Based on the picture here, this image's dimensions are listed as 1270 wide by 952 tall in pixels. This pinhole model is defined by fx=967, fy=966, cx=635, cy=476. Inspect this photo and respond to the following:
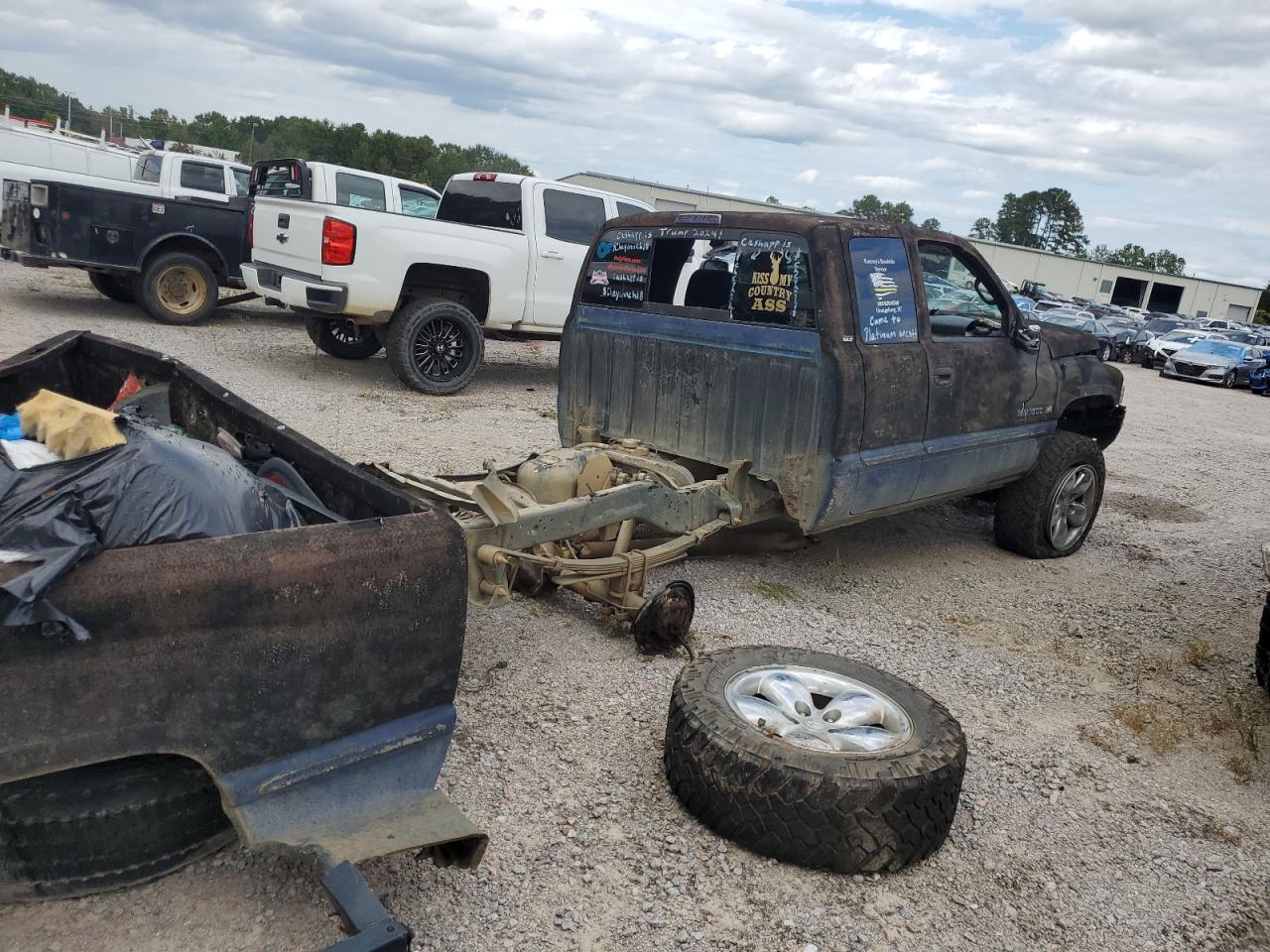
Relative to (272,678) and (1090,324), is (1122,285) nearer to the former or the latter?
(1090,324)

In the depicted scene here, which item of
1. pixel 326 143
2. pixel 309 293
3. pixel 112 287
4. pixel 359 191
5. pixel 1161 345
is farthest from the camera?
pixel 326 143

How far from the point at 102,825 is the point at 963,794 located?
8.90 ft

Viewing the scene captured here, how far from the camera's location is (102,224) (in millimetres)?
11273

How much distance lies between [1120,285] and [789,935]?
250ft

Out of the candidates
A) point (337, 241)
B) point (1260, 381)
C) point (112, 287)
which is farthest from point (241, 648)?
point (1260, 381)

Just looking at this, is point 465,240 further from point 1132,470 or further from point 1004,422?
point 1132,470

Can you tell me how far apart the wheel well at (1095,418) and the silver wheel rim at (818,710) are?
3825 mm

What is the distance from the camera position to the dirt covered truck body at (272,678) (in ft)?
6.49

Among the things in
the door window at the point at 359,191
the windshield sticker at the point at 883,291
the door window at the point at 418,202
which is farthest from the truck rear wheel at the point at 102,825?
the door window at the point at 418,202

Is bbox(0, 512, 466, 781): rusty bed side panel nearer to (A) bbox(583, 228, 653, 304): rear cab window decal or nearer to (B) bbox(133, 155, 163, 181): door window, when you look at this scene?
(A) bbox(583, 228, 653, 304): rear cab window decal

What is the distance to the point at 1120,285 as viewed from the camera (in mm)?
69188

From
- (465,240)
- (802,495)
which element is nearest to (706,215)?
(802,495)

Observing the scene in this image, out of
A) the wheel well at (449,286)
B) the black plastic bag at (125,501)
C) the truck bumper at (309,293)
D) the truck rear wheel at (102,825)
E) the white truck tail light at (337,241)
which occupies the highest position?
the white truck tail light at (337,241)

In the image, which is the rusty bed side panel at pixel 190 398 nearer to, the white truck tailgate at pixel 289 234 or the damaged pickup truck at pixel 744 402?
the damaged pickup truck at pixel 744 402
